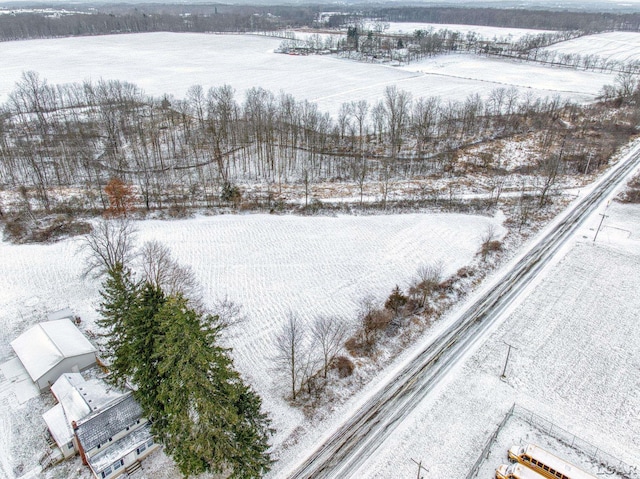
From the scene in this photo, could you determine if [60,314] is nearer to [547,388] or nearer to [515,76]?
[547,388]

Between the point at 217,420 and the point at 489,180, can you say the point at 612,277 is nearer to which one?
the point at 489,180

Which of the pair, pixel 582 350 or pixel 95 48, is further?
pixel 95 48

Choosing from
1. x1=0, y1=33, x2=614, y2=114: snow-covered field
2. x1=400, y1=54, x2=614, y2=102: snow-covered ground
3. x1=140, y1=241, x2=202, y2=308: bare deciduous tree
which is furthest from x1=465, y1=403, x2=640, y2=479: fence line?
x1=400, y1=54, x2=614, y2=102: snow-covered ground

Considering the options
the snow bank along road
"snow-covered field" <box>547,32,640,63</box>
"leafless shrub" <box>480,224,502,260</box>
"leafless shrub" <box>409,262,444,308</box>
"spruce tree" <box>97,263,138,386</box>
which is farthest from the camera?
"snow-covered field" <box>547,32,640,63</box>

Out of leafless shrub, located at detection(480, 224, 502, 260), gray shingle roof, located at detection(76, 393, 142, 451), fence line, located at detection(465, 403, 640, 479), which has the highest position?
gray shingle roof, located at detection(76, 393, 142, 451)

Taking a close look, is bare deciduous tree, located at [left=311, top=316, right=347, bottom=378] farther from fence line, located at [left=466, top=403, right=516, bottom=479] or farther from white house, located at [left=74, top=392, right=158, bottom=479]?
white house, located at [left=74, top=392, right=158, bottom=479]

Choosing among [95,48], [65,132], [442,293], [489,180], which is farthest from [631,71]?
[95,48]

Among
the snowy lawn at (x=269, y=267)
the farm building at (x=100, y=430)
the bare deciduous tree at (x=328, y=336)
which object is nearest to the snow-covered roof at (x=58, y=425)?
the farm building at (x=100, y=430)

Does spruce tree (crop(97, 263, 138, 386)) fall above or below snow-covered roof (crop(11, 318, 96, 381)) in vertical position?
above

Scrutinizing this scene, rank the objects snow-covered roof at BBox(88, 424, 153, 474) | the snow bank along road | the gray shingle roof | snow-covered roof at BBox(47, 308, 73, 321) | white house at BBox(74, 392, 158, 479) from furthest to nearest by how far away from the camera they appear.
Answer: snow-covered roof at BBox(47, 308, 73, 321) < the snow bank along road < the gray shingle roof < white house at BBox(74, 392, 158, 479) < snow-covered roof at BBox(88, 424, 153, 474)
